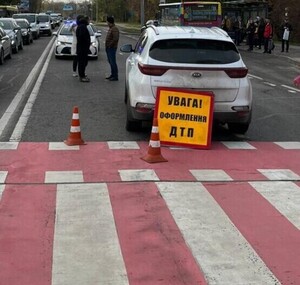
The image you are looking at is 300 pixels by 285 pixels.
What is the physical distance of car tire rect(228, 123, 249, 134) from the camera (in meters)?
8.83

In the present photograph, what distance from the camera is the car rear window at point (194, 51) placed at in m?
8.19

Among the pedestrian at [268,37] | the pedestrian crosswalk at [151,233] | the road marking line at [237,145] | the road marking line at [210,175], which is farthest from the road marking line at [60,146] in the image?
the pedestrian at [268,37]

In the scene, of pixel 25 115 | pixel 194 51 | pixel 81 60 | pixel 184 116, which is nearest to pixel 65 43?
pixel 81 60

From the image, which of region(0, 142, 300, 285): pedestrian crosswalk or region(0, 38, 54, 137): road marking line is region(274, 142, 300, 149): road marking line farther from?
region(0, 38, 54, 137): road marking line

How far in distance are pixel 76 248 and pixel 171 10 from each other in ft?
115

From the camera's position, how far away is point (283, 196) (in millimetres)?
5941

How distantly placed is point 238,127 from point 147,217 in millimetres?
4130

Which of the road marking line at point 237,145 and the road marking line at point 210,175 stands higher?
the road marking line at point 210,175

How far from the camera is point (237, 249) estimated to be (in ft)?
14.8

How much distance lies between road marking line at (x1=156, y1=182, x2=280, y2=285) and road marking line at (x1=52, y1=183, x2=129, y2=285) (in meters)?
0.64

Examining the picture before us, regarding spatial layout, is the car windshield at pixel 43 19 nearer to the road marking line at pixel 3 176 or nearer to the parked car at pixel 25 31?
the parked car at pixel 25 31

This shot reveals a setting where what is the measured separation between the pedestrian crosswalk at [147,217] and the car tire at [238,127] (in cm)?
104

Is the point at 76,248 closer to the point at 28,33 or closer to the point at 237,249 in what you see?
the point at 237,249

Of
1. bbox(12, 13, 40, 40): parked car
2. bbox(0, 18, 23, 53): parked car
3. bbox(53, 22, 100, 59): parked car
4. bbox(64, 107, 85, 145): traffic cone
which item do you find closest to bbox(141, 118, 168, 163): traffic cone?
bbox(64, 107, 85, 145): traffic cone
